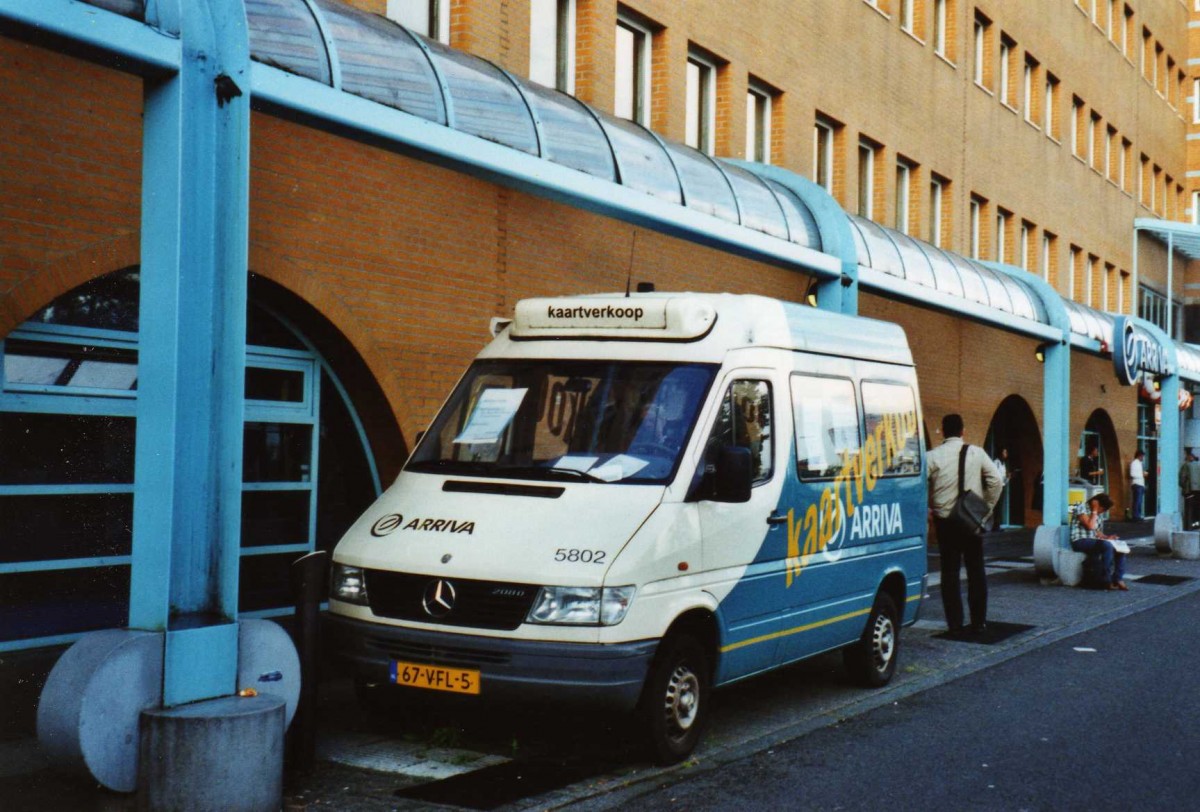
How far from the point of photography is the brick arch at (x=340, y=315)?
31.9 feet

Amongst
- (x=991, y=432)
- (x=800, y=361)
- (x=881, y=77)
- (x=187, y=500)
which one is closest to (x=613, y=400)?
(x=800, y=361)

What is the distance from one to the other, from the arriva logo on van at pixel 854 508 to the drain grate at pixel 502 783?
183 centimetres

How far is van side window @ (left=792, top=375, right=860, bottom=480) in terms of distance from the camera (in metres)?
8.16

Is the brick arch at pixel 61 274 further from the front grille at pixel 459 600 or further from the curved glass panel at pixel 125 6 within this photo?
the front grille at pixel 459 600

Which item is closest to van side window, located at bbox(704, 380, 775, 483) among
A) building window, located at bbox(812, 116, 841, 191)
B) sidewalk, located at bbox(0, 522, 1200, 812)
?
sidewalk, located at bbox(0, 522, 1200, 812)

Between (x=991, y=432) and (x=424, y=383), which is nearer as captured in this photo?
(x=424, y=383)

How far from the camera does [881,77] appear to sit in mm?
21766

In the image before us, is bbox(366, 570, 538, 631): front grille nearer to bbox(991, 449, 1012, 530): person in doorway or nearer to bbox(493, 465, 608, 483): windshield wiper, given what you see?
bbox(493, 465, 608, 483): windshield wiper

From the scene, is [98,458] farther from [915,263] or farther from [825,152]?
[825,152]

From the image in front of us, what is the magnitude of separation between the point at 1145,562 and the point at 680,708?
53.4ft

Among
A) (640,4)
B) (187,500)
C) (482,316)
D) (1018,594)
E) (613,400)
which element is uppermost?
(640,4)

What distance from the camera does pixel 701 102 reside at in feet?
56.9

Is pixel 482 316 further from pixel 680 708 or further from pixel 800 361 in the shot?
pixel 680 708

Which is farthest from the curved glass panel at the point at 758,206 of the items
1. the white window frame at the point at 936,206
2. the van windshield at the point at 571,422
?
the white window frame at the point at 936,206
